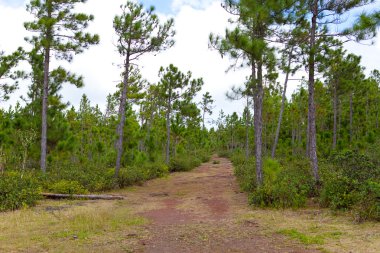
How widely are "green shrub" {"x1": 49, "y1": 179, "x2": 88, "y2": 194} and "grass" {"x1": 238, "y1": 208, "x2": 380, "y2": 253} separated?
7.18 metres

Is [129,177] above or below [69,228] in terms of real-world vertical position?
above

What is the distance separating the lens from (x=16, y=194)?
35.8 ft

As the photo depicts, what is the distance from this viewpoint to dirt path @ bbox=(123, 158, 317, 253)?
21.8 ft

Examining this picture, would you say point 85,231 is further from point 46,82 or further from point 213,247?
point 46,82

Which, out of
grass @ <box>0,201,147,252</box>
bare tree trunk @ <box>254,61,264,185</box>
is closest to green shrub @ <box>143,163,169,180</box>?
bare tree trunk @ <box>254,61,264,185</box>

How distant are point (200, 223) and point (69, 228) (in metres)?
3.18

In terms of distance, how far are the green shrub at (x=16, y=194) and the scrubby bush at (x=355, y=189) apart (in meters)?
9.22

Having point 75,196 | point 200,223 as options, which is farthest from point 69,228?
point 75,196

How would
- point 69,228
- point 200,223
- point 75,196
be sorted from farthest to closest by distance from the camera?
point 75,196 < point 200,223 < point 69,228

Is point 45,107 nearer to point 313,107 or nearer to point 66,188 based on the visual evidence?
point 66,188

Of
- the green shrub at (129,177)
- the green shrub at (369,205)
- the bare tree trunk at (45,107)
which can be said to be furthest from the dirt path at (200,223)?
the bare tree trunk at (45,107)

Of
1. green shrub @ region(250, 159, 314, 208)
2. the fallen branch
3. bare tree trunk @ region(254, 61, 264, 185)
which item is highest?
bare tree trunk @ region(254, 61, 264, 185)

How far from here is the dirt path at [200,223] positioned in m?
6.64

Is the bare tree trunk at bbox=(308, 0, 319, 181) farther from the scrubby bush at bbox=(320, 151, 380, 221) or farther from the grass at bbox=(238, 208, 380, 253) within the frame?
the grass at bbox=(238, 208, 380, 253)
